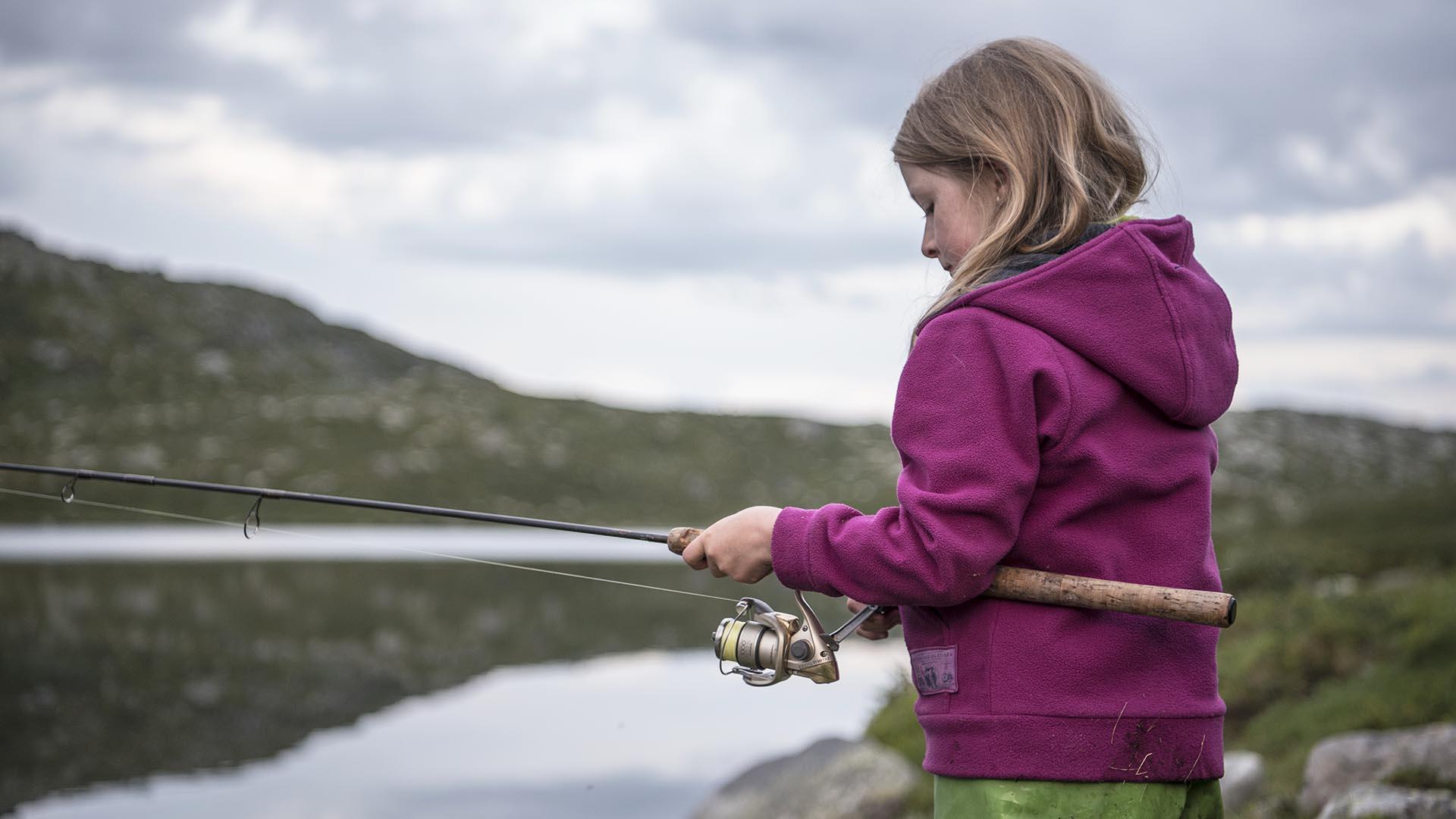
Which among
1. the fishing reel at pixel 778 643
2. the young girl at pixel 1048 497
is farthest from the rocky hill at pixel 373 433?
the young girl at pixel 1048 497

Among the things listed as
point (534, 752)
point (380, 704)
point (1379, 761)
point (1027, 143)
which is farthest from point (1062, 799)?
point (380, 704)

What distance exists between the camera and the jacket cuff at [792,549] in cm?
193

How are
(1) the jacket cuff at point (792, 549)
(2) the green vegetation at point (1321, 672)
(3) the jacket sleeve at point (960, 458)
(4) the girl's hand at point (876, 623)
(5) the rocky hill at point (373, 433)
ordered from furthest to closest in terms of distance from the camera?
(5) the rocky hill at point (373, 433), (2) the green vegetation at point (1321, 672), (4) the girl's hand at point (876, 623), (1) the jacket cuff at point (792, 549), (3) the jacket sleeve at point (960, 458)

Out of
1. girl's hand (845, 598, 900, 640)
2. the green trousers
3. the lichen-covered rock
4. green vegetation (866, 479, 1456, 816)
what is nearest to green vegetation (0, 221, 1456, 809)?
green vegetation (866, 479, 1456, 816)

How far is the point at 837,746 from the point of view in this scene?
638cm

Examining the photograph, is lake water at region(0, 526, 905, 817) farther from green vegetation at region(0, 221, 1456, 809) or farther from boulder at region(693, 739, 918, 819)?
boulder at region(693, 739, 918, 819)

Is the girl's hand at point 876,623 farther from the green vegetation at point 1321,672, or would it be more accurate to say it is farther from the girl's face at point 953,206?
the green vegetation at point 1321,672

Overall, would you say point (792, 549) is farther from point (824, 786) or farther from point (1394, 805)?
point (824, 786)

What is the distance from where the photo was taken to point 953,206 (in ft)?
6.80

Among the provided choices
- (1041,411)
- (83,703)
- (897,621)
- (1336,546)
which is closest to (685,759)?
(83,703)

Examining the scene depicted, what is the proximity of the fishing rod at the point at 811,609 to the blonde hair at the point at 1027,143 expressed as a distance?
1.43ft

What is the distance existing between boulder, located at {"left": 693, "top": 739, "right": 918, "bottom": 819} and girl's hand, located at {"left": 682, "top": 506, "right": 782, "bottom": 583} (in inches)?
158

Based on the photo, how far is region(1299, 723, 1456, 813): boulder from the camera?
4379mm

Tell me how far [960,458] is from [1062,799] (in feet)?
1.75
